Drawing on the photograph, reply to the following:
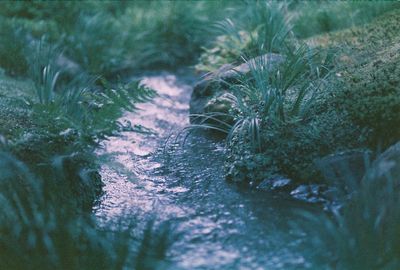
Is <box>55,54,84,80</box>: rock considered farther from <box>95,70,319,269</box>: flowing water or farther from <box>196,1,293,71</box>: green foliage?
<box>95,70,319,269</box>: flowing water

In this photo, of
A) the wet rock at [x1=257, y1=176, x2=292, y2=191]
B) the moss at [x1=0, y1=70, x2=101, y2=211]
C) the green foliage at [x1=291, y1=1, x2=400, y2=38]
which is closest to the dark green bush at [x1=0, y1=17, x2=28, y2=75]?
the moss at [x1=0, y1=70, x2=101, y2=211]

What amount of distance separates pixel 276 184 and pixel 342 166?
1.71 feet

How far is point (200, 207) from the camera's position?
4.00 m

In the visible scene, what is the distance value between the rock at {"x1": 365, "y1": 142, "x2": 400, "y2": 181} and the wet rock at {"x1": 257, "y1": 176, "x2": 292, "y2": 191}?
2.28ft

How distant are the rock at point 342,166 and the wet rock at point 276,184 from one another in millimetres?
284

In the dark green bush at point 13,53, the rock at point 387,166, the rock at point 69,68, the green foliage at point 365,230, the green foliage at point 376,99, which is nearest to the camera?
the green foliage at point 365,230

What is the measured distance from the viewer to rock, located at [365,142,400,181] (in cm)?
350

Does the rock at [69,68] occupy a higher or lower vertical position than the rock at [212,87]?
higher

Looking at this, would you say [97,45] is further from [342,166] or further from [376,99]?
[342,166]

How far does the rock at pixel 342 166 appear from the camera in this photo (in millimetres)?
3992

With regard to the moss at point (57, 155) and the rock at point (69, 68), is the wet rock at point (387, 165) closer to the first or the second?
the moss at point (57, 155)

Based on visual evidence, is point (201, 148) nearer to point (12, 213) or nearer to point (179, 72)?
point (12, 213)

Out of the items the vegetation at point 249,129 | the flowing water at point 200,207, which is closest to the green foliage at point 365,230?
the vegetation at point 249,129

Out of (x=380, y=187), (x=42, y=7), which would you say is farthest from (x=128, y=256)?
(x=42, y=7)
